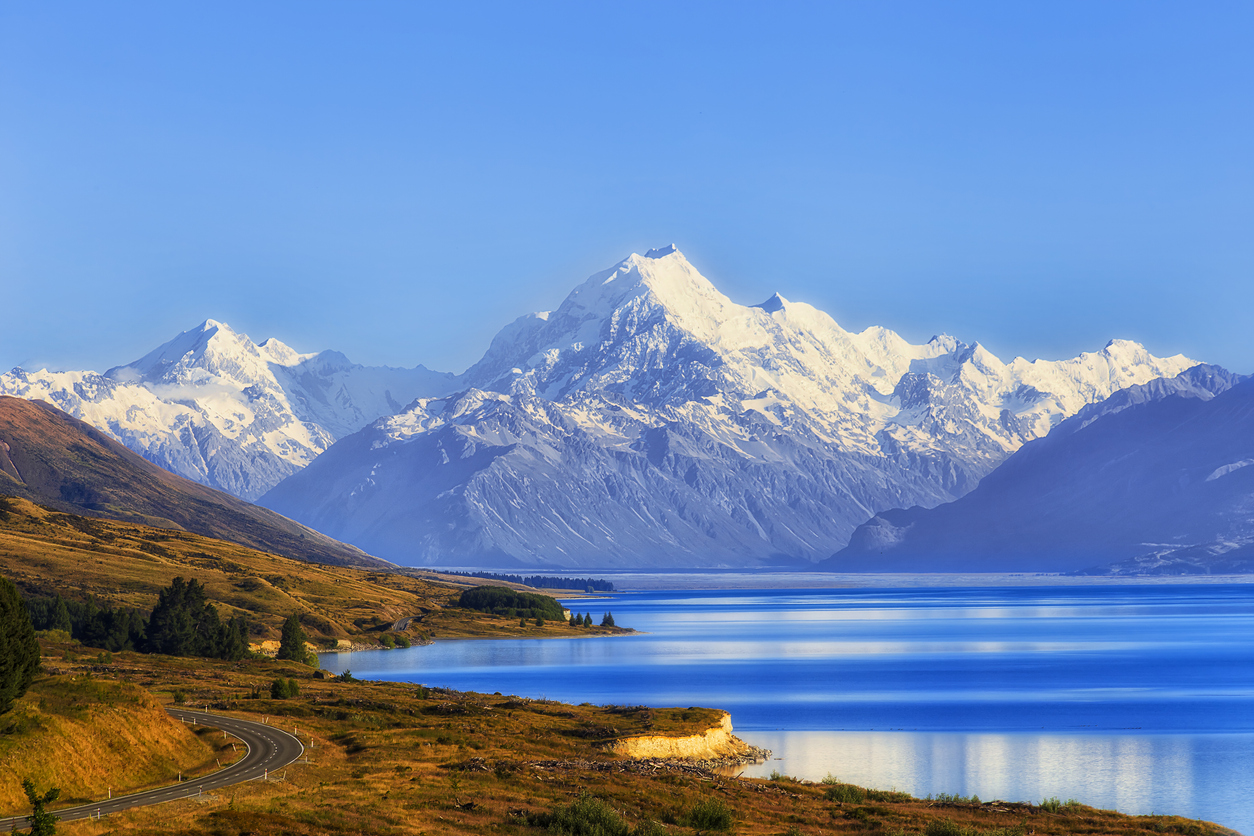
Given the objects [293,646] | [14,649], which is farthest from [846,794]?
[293,646]

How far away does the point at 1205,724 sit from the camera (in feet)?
395

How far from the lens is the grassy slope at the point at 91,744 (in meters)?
58.2

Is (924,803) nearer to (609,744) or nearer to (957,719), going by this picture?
(609,744)

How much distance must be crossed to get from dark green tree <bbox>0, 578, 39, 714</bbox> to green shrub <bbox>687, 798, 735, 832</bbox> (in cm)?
3279

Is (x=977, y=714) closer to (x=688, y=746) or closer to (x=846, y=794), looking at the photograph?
(x=688, y=746)

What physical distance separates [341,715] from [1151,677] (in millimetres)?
115587

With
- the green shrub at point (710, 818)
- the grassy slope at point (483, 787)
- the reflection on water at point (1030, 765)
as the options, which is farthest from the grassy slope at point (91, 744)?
the reflection on water at point (1030, 765)

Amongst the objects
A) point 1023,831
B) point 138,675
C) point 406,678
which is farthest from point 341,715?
point 406,678

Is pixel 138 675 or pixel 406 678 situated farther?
pixel 406 678

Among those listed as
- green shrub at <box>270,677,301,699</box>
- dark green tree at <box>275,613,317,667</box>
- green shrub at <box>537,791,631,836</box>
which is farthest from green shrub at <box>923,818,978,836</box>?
dark green tree at <box>275,613,317,667</box>

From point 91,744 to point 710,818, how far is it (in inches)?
1198

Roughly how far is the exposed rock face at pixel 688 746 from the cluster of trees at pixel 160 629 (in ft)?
270

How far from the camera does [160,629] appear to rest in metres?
163

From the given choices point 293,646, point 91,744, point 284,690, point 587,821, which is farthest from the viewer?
point 293,646
